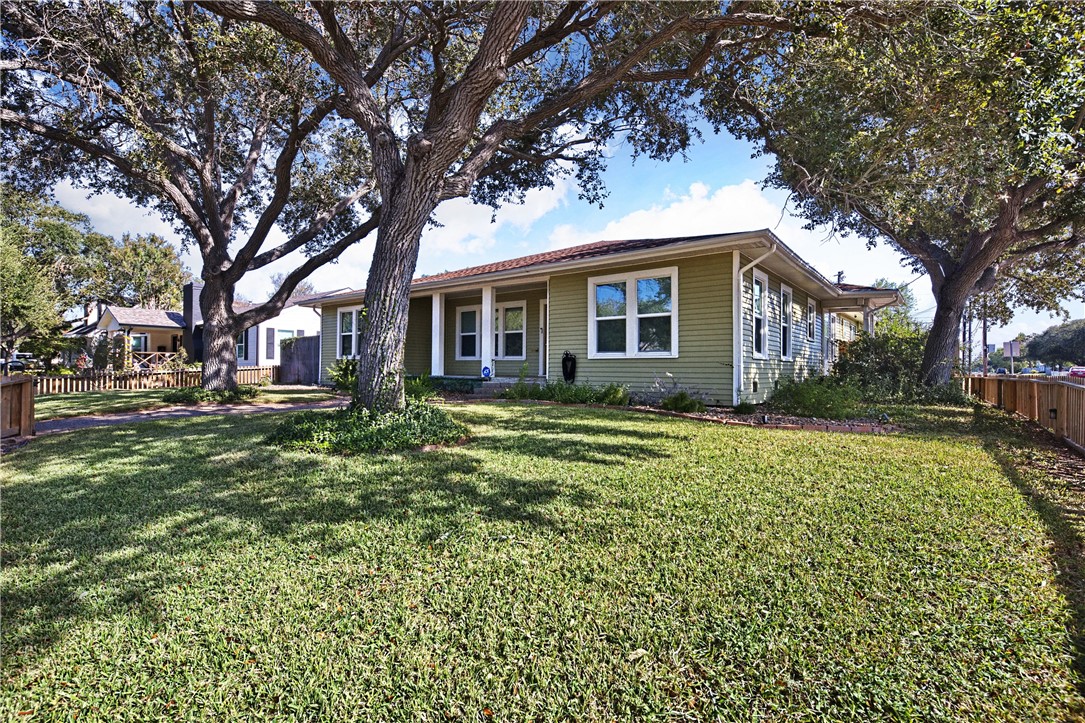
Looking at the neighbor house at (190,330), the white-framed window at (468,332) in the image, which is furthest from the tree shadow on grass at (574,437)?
the neighbor house at (190,330)

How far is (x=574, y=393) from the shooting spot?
9.91 m

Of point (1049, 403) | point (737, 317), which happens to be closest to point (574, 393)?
point (737, 317)

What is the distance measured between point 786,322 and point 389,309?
10215 mm

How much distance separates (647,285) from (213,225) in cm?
982

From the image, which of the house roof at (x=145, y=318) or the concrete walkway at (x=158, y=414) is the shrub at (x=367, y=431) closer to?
the concrete walkway at (x=158, y=414)

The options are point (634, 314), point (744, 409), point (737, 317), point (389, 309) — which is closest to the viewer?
point (389, 309)

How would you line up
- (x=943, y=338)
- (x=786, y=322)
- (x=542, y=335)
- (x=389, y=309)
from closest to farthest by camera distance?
(x=389, y=309), (x=786, y=322), (x=542, y=335), (x=943, y=338)

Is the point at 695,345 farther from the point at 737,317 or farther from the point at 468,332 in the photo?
the point at 468,332

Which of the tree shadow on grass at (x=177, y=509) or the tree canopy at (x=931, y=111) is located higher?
the tree canopy at (x=931, y=111)

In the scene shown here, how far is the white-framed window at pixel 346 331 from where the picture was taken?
15.9 m

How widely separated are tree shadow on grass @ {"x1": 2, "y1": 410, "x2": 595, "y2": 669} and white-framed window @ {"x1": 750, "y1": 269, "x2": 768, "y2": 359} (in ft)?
24.1

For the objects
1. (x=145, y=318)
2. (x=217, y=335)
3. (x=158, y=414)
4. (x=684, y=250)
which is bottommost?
(x=158, y=414)

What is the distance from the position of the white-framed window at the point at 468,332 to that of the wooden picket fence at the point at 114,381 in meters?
8.81

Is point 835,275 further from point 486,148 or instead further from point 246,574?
point 246,574
